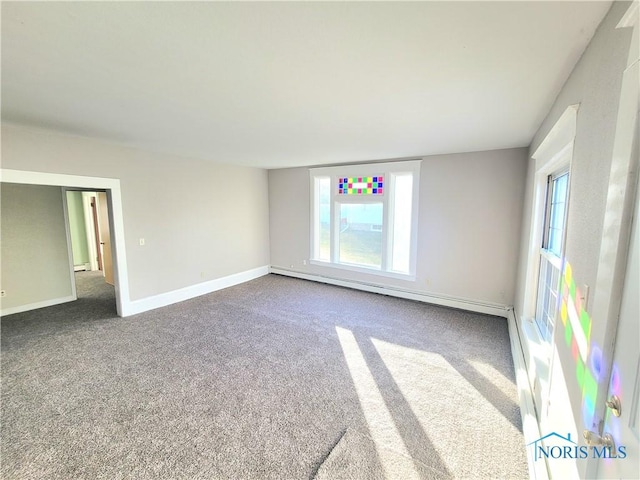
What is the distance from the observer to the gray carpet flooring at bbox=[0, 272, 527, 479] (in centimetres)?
173

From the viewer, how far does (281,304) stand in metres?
4.51

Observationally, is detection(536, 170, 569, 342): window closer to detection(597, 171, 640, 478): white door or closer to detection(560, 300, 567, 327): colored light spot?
detection(560, 300, 567, 327): colored light spot

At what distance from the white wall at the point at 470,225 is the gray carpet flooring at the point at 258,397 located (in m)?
0.57

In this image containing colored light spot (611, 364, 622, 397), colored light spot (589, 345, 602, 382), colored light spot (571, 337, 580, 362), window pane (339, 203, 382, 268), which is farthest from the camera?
window pane (339, 203, 382, 268)

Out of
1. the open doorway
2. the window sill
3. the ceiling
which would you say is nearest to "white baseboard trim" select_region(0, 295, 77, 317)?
the open doorway

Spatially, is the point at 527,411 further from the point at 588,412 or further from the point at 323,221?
the point at 323,221

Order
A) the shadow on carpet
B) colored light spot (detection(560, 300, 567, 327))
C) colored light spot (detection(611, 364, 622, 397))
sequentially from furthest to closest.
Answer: the shadow on carpet, colored light spot (detection(560, 300, 567, 327)), colored light spot (detection(611, 364, 622, 397))

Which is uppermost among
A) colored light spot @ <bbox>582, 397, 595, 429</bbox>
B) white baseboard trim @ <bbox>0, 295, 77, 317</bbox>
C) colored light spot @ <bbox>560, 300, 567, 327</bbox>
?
colored light spot @ <bbox>560, 300, 567, 327</bbox>

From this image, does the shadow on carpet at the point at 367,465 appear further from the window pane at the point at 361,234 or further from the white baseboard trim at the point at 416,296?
the window pane at the point at 361,234

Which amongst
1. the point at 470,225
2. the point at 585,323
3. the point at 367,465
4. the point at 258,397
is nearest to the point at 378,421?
the point at 367,465

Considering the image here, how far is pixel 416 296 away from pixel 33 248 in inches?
249

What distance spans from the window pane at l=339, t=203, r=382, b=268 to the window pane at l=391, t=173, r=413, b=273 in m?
0.28

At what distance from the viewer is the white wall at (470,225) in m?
3.84

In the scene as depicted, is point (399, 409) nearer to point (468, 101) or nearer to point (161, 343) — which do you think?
point (468, 101)
